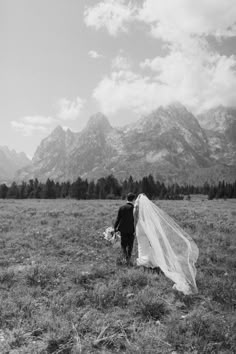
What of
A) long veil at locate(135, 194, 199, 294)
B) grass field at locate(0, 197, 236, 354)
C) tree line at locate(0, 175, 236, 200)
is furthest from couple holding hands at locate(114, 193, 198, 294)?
tree line at locate(0, 175, 236, 200)

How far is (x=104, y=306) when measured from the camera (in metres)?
6.86

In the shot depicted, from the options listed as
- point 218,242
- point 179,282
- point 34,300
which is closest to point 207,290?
point 179,282

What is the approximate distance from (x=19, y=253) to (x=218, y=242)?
33.3 ft

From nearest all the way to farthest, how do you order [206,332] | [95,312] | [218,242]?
1. [206,332]
2. [95,312]
3. [218,242]

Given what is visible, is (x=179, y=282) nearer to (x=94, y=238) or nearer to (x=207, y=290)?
(x=207, y=290)

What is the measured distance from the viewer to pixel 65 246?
12.5 m

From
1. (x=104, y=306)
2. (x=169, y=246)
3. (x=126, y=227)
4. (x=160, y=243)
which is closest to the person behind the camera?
(x=104, y=306)

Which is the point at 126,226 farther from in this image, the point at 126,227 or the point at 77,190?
the point at 77,190

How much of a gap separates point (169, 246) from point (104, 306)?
11.6 ft

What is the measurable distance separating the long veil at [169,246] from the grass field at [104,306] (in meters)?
0.40

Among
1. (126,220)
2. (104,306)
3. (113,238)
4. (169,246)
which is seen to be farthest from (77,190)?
(104,306)

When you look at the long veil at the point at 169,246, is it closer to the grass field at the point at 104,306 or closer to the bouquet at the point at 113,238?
the grass field at the point at 104,306

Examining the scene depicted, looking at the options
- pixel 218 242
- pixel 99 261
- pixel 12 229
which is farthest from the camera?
pixel 12 229

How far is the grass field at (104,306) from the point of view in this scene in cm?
524
